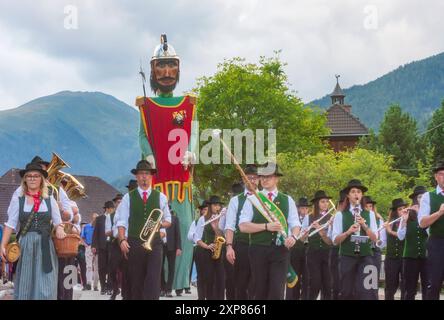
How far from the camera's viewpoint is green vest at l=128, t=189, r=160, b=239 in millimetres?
13719

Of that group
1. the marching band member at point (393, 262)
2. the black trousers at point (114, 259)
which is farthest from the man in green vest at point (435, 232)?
the black trousers at point (114, 259)

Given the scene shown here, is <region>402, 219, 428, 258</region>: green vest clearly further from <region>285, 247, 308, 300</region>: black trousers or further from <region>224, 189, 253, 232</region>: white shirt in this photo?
<region>224, 189, 253, 232</region>: white shirt

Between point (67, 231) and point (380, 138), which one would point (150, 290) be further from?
point (380, 138)

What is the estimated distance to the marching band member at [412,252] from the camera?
15305 millimetres

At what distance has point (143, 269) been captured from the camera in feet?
44.8

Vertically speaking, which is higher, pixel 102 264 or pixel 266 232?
pixel 102 264

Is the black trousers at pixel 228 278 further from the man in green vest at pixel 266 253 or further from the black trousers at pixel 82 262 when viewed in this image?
the black trousers at pixel 82 262

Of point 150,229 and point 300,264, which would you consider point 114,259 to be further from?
point 150,229

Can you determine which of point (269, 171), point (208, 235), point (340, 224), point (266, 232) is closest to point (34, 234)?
point (266, 232)

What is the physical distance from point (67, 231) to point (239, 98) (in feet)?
134

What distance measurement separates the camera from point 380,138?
2581 inches

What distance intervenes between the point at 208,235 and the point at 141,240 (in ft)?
12.4
